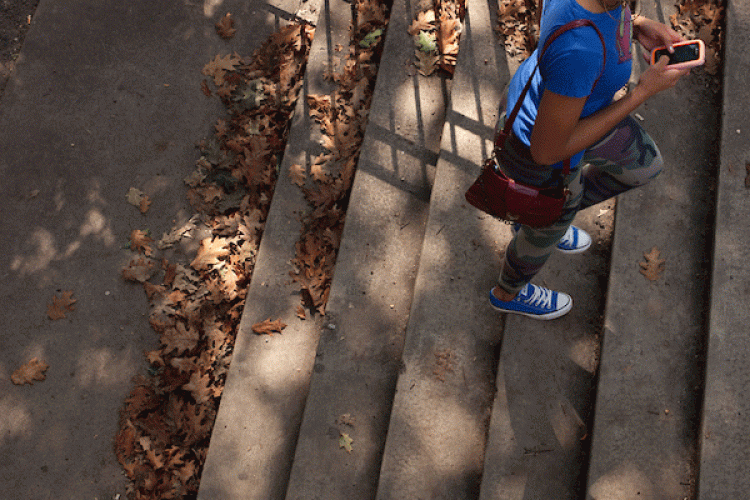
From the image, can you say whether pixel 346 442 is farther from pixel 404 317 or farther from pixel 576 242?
pixel 576 242

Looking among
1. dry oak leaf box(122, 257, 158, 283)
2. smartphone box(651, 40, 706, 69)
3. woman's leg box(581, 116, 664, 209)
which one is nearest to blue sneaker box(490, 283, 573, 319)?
woman's leg box(581, 116, 664, 209)

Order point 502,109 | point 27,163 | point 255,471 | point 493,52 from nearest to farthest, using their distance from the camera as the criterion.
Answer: point 502,109, point 255,471, point 493,52, point 27,163

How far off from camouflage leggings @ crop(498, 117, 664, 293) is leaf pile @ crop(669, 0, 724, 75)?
5.57 ft

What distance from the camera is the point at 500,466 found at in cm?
305

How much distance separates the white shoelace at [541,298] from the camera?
10.4ft

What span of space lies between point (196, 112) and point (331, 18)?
4.40ft

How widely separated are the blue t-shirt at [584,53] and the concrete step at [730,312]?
1796mm

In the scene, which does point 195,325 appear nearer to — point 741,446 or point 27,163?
point 27,163

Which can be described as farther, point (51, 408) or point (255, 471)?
point (51, 408)

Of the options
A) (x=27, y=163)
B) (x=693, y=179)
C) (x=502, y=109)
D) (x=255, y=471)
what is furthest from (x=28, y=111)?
(x=693, y=179)

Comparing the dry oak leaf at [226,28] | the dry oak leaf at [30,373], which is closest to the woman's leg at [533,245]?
the dry oak leaf at [30,373]

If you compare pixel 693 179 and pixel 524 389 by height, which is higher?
pixel 693 179

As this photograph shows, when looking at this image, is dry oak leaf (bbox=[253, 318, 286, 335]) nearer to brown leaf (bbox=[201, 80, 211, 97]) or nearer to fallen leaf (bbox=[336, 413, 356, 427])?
fallen leaf (bbox=[336, 413, 356, 427])

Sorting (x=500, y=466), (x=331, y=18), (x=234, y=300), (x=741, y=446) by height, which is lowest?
(x=234, y=300)
